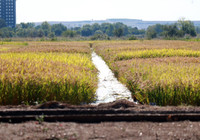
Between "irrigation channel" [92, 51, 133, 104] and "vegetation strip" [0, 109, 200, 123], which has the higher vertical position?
"vegetation strip" [0, 109, 200, 123]

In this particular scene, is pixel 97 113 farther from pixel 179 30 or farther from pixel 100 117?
pixel 179 30

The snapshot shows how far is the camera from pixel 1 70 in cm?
813

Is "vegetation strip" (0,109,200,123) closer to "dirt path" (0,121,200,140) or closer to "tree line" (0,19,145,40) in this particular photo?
"dirt path" (0,121,200,140)

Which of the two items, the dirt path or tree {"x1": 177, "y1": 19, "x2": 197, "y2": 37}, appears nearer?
the dirt path

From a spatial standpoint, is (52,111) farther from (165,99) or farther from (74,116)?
(165,99)

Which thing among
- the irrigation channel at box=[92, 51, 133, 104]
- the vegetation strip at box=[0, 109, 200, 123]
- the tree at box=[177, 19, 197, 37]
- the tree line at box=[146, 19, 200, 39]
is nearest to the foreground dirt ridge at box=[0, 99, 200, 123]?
the vegetation strip at box=[0, 109, 200, 123]

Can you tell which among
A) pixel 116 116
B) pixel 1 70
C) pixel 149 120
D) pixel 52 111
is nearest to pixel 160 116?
pixel 149 120

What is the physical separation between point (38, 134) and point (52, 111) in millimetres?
1059

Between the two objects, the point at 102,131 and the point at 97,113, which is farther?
the point at 97,113

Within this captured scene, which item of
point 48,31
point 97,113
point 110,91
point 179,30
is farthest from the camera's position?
point 48,31

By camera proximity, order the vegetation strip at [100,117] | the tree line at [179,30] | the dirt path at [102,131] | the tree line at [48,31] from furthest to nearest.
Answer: the tree line at [48,31]
the tree line at [179,30]
the vegetation strip at [100,117]
the dirt path at [102,131]

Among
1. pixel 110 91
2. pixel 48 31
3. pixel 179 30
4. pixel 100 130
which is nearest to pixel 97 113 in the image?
pixel 100 130

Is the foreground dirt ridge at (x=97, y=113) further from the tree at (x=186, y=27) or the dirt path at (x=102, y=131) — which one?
the tree at (x=186, y=27)

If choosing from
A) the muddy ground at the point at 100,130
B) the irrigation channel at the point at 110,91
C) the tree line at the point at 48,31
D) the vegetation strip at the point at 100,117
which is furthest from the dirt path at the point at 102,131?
the tree line at the point at 48,31
